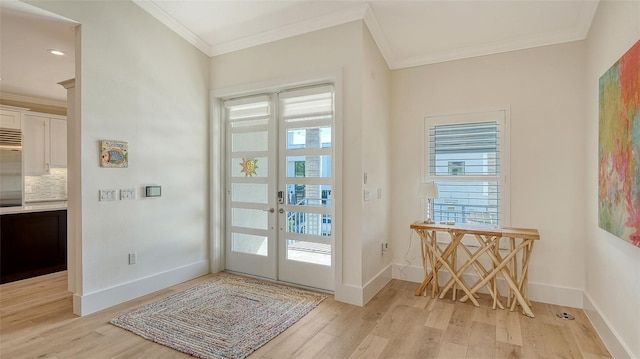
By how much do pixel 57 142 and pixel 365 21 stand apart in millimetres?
5197

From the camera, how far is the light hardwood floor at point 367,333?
2.31 metres

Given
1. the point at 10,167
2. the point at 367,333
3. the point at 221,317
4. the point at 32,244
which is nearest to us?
the point at 367,333

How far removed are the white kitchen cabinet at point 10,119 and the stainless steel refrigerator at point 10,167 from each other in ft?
0.20

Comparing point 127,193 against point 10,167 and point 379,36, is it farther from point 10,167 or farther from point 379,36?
point 379,36

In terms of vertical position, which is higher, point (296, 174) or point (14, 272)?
point (296, 174)

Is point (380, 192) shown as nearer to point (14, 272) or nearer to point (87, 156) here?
point (87, 156)

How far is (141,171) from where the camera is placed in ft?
11.2

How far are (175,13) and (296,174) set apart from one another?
7.47ft

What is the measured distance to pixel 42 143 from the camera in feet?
16.1

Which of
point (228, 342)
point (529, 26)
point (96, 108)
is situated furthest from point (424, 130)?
point (96, 108)

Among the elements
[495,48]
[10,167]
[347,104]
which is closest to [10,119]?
[10,167]

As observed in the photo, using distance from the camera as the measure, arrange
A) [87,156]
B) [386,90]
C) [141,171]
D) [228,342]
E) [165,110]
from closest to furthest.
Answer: [228,342]
[87,156]
[141,171]
[165,110]
[386,90]

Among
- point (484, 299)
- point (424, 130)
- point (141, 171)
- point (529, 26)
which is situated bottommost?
point (484, 299)

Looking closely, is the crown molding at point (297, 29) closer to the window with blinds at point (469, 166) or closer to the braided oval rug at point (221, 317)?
the window with blinds at point (469, 166)
